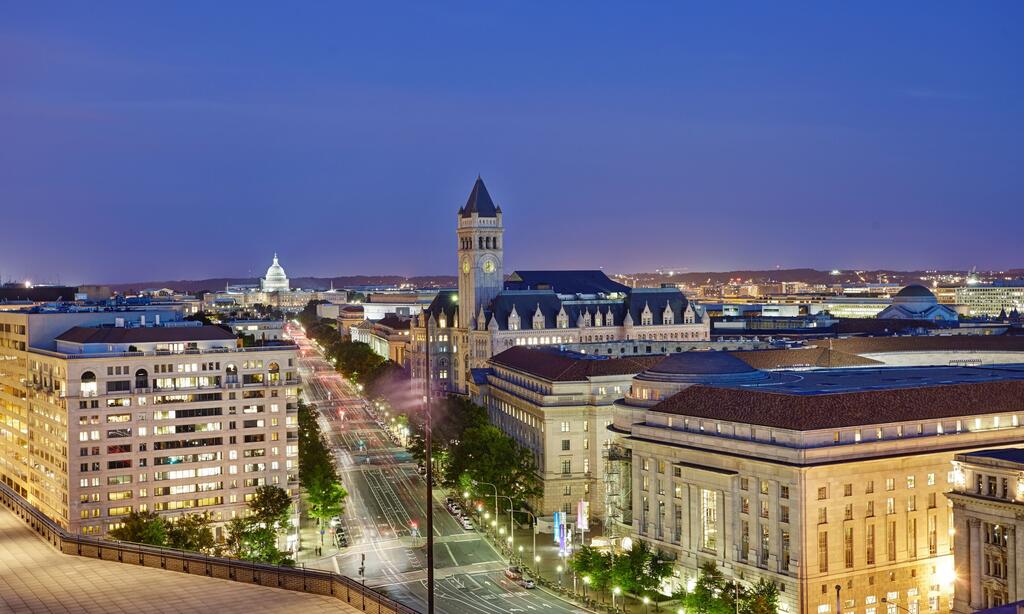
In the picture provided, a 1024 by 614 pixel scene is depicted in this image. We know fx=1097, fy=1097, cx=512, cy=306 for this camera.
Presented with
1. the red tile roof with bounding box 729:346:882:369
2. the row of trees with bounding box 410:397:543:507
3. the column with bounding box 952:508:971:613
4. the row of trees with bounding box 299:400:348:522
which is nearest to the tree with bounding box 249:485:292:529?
the row of trees with bounding box 299:400:348:522

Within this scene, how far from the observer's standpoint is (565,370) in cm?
15150

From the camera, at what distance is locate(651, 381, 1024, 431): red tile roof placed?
328ft

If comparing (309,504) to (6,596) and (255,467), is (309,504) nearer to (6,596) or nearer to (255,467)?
(255,467)

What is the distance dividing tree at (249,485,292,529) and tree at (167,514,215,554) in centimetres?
Result: 679

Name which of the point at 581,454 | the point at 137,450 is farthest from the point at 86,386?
the point at 581,454

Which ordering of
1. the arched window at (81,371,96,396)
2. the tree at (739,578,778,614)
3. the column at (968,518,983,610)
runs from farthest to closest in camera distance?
the arched window at (81,371,96,396)
the tree at (739,578,778,614)
the column at (968,518,983,610)

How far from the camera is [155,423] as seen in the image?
133250mm

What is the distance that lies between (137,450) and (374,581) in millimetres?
38474

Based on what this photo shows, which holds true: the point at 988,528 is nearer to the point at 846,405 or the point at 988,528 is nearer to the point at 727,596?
the point at 846,405

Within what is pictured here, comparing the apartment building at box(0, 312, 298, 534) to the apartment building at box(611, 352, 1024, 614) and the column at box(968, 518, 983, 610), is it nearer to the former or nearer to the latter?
the apartment building at box(611, 352, 1024, 614)

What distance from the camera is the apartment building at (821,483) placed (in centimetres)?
9612

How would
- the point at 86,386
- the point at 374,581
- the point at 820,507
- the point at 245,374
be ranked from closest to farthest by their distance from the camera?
the point at 820,507 < the point at 374,581 < the point at 86,386 < the point at 245,374

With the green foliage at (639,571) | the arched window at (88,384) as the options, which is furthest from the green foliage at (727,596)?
the arched window at (88,384)

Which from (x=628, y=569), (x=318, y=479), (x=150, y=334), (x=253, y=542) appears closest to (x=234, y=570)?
(x=628, y=569)
